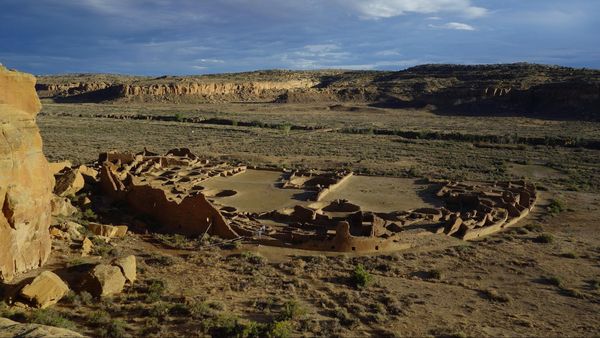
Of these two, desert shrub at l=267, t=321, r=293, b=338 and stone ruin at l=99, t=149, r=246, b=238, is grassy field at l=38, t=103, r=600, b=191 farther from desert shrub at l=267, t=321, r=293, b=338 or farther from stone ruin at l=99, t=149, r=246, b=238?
desert shrub at l=267, t=321, r=293, b=338

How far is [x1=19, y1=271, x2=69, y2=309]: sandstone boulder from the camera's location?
11609mm

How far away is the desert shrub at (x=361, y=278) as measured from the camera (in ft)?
46.6

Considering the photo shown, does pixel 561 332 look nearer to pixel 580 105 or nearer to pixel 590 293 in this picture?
pixel 590 293

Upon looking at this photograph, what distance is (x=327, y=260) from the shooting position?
53.3 ft

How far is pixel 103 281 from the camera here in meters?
12.6

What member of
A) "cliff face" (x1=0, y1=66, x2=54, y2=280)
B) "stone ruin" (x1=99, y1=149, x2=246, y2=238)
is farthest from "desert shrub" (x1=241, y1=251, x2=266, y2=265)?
"cliff face" (x1=0, y1=66, x2=54, y2=280)

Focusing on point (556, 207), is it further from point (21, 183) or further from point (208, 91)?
point (208, 91)

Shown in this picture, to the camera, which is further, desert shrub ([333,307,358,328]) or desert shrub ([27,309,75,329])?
desert shrub ([333,307,358,328])

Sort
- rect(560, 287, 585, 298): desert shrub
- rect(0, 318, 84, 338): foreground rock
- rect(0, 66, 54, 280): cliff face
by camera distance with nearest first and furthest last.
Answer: rect(0, 318, 84, 338): foreground rock → rect(0, 66, 54, 280): cliff face → rect(560, 287, 585, 298): desert shrub

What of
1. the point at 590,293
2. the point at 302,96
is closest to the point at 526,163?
the point at 590,293

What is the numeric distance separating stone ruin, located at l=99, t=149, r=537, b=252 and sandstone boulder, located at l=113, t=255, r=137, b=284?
4583mm

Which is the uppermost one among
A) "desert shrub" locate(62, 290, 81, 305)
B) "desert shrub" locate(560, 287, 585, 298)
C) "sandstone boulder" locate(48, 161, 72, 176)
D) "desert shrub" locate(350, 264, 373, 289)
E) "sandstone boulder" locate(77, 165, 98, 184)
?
"sandstone boulder" locate(48, 161, 72, 176)

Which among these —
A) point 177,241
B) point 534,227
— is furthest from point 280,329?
point 534,227

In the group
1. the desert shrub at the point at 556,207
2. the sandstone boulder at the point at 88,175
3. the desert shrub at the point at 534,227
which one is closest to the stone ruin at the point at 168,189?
the sandstone boulder at the point at 88,175
